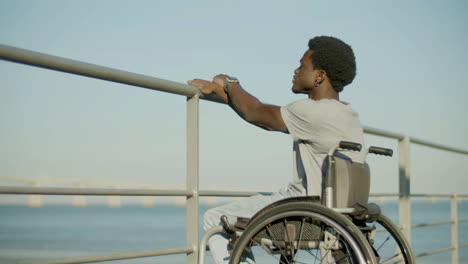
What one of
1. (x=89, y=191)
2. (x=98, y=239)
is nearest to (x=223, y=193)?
(x=89, y=191)

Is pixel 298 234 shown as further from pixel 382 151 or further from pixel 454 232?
pixel 454 232

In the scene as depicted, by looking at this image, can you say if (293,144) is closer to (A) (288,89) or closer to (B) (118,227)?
(A) (288,89)

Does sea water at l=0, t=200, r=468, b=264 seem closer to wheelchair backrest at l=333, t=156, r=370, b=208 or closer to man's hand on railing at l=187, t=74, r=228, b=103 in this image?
man's hand on railing at l=187, t=74, r=228, b=103

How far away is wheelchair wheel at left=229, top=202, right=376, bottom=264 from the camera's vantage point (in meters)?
2.24

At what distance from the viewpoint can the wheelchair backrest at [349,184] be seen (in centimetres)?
238

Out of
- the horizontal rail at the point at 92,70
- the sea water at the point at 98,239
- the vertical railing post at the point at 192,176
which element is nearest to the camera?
the horizontal rail at the point at 92,70

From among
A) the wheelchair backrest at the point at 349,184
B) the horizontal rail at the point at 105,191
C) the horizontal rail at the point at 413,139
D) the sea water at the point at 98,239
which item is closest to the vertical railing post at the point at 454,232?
the horizontal rail at the point at 413,139

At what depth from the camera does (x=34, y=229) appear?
31094mm

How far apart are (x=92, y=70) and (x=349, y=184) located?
0.85m

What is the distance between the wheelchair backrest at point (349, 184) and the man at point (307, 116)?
9 cm

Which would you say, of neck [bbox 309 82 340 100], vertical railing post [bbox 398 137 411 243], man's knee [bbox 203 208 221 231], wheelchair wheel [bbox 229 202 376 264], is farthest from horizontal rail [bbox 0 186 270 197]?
vertical railing post [bbox 398 137 411 243]

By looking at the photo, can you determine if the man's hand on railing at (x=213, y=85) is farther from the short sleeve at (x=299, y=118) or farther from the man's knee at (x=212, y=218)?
the man's knee at (x=212, y=218)

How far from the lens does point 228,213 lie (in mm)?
2525

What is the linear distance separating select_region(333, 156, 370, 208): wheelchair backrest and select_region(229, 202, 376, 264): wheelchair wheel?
0.40ft
